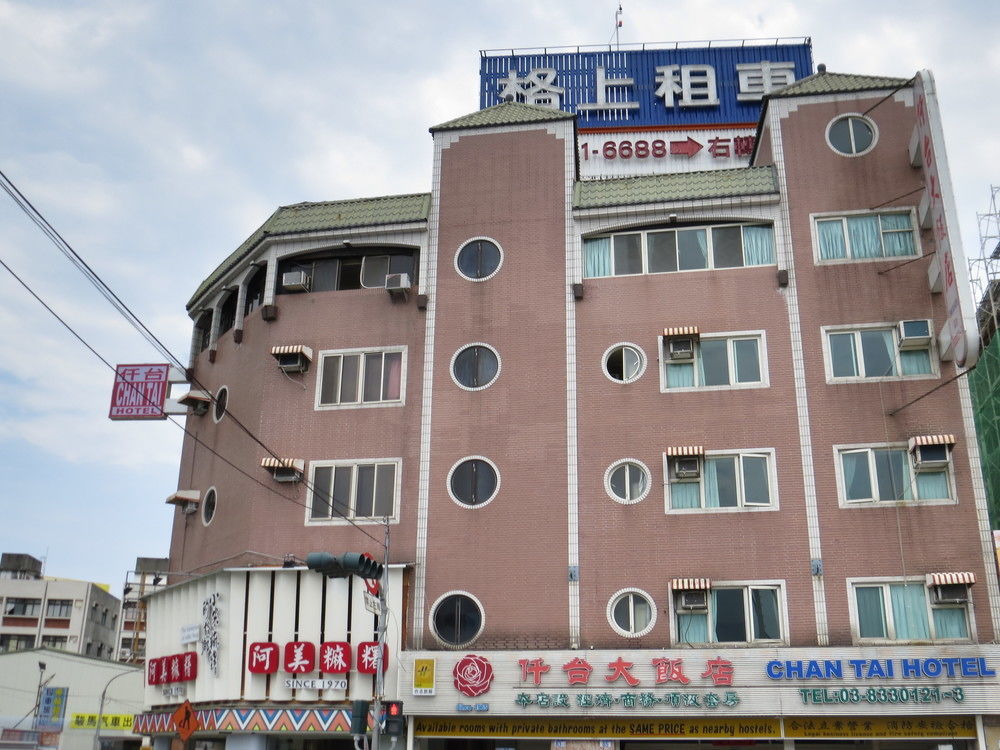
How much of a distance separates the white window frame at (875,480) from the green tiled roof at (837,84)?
11643 mm

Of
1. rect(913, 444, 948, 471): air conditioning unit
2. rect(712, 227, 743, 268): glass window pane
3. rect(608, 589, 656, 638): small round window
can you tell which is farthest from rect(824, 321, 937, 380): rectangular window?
rect(608, 589, 656, 638): small round window

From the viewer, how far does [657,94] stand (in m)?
45.0

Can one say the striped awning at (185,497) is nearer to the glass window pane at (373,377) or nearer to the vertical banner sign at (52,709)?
the glass window pane at (373,377)

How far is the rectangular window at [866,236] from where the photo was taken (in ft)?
98.1

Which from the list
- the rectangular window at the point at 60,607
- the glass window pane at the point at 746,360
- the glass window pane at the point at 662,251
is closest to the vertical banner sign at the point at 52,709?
the rectangular window at the point at 60,607

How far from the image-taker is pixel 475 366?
31.1 meters

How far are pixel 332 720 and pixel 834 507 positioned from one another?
15212mm

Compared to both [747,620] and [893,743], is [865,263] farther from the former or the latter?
[893,743]

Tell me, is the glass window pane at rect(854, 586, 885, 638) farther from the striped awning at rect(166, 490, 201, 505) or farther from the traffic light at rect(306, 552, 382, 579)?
the striped awning at rect(166, 490, 201, 505)

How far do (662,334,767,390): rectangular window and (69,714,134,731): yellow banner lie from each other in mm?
→ 48459

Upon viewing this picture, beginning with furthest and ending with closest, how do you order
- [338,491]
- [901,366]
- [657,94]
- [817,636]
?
[657,94] < [338,491] < [901,366] < [817,636]

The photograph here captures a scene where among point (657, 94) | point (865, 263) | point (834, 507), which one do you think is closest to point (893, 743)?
point (834, 507)

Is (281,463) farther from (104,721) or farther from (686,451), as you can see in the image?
(104,721)

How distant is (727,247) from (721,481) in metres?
7.59
